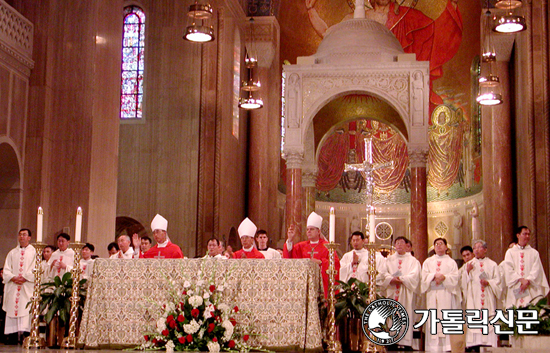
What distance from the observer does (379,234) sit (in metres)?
28.3

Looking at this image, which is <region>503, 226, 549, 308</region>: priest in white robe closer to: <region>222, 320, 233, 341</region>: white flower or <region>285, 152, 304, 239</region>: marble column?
<region>222, 320, 233, 341</region>: white flower

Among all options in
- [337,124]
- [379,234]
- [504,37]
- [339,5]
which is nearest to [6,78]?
[337,124]

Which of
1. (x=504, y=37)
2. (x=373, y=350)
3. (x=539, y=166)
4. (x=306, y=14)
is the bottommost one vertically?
(x=373, y=350)

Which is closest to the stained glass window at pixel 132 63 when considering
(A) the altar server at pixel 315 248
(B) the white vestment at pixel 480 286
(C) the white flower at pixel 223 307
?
(A) the altar server at pixel 315 248

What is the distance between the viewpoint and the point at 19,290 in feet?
41.5

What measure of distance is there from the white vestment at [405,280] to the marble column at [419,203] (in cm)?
672

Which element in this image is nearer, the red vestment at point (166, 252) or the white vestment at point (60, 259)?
the red vestment at point (166, 252)

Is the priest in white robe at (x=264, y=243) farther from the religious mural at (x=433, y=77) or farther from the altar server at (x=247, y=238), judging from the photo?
the religious mural at (x=433, y=77)

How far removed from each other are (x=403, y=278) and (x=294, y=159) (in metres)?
7.58

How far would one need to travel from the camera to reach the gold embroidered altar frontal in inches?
329

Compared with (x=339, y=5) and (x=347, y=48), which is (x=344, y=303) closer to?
(x=347, y=48)

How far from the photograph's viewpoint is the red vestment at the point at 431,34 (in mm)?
26219

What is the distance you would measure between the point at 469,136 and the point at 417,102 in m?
8.18

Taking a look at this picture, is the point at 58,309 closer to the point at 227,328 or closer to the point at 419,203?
the point at 227,328
